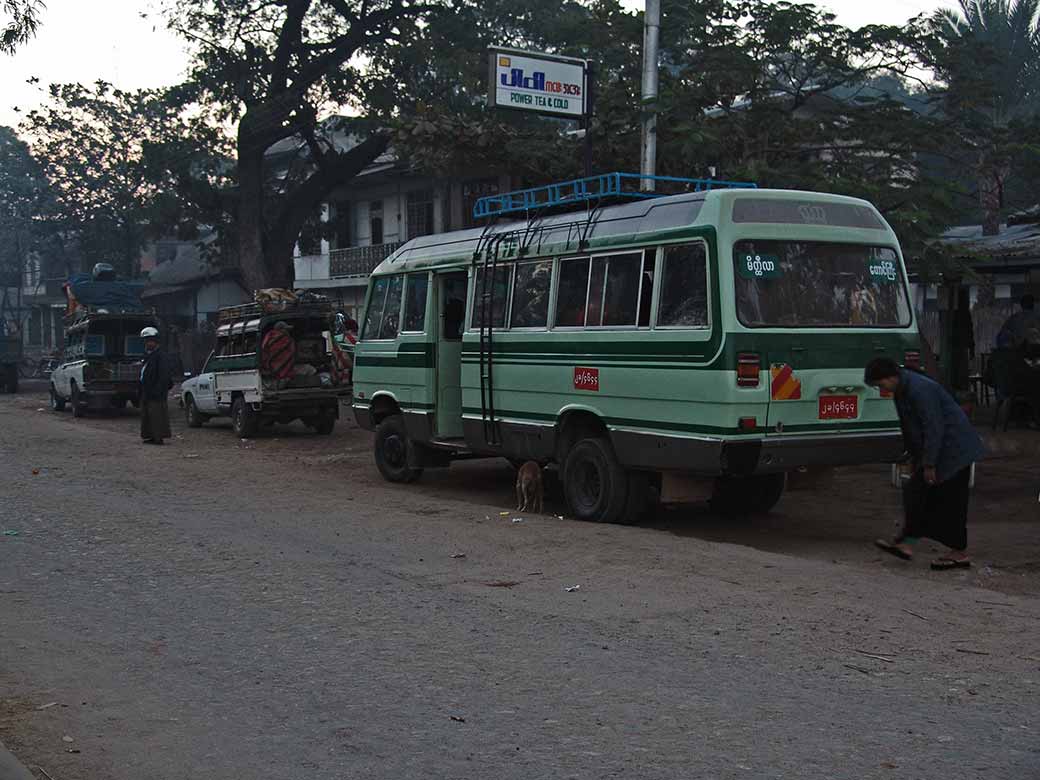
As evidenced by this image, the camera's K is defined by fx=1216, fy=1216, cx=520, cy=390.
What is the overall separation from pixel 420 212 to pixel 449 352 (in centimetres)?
2466

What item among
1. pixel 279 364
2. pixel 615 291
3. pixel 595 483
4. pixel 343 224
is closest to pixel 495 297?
pixel 615 291

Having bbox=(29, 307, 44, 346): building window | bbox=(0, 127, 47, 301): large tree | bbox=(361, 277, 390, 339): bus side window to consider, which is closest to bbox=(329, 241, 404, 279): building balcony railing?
bbox=(0, 127, 47, 301): large tree

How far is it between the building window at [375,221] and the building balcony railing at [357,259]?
53 centimetres

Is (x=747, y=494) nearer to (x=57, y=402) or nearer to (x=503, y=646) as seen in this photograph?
(x=503, y=646)

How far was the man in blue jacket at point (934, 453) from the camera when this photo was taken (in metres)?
8.53

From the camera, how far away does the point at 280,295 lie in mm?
21969

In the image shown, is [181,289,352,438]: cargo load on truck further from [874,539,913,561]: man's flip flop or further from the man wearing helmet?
[874,539,913,561]: man's flip flop

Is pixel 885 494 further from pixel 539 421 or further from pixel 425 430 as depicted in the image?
pixel 425 430

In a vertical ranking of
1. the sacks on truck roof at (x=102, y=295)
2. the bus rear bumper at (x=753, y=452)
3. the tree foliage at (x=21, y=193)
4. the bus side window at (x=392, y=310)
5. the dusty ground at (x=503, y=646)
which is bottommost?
the dusty ground at (x=503, y=646)

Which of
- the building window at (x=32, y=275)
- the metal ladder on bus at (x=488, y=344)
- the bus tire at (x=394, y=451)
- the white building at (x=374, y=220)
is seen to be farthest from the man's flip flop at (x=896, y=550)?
the building window at (x=32, y=275)

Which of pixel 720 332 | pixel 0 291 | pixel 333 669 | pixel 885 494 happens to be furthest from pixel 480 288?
pixel 0 291

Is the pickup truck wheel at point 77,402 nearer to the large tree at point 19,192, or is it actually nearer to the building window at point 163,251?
the large tree at point 19,192

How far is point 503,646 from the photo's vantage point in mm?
6598

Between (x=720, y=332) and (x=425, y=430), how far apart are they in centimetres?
490
